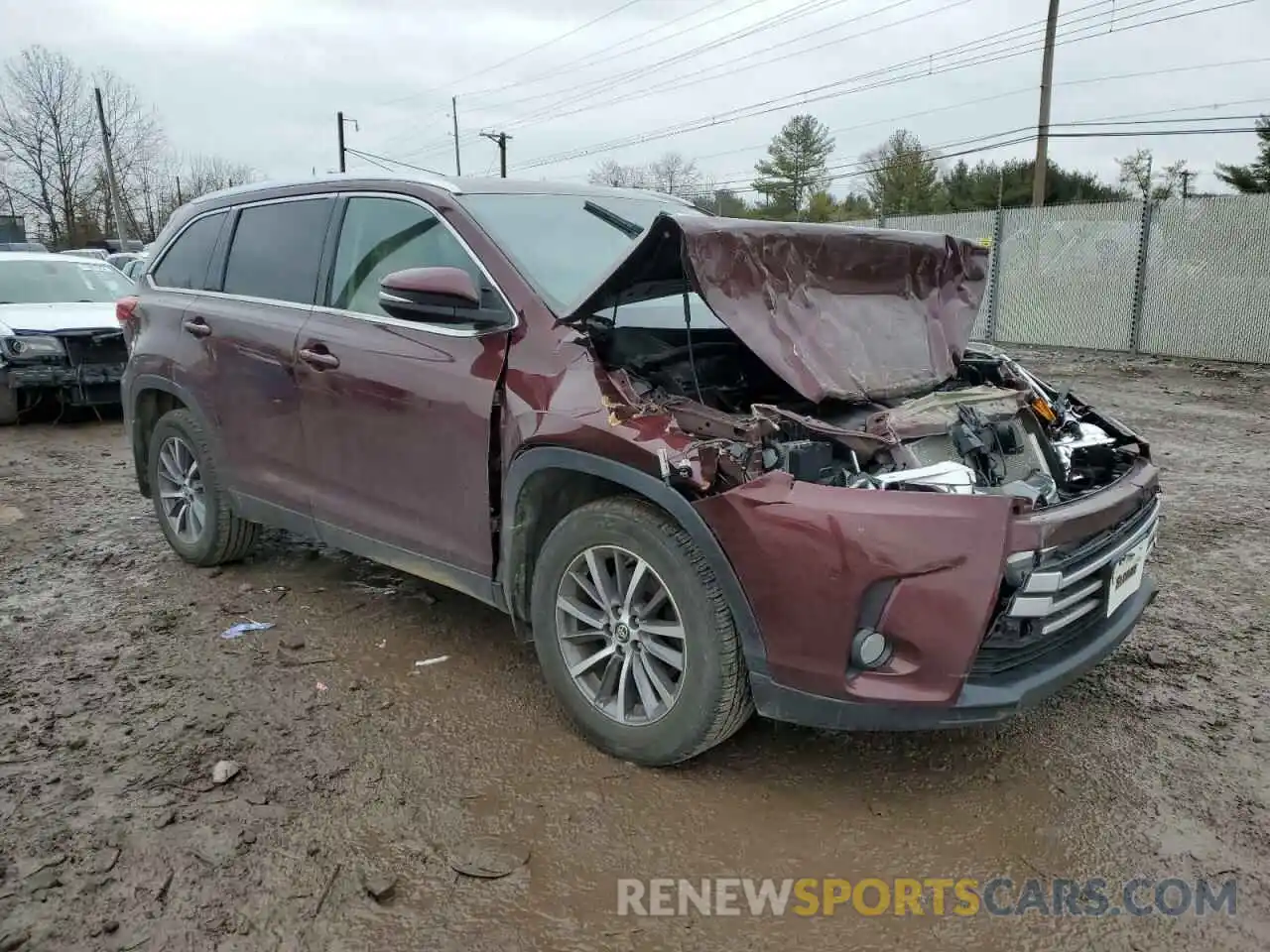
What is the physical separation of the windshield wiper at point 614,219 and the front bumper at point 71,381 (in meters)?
6.91

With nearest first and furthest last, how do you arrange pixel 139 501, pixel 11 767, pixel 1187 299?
pixel 11 767 → pixel 139 501 → pixel 1187 299

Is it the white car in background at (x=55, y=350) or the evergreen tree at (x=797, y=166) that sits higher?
the evergreen tree at (x=797, y=166)

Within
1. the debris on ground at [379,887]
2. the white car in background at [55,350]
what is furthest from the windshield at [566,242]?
the white car in background at [55,350]

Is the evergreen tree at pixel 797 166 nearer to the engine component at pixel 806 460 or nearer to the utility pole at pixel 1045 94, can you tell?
the utility pole at pixel 1045 94

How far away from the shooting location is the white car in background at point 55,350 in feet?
29.8

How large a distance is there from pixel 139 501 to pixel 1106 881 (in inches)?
247

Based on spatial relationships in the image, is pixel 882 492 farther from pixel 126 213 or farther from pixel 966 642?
pixel 126 213

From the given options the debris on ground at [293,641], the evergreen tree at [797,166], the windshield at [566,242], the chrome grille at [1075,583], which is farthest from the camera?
the evergreen tree at [797,166]

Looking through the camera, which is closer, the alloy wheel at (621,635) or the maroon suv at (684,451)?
the maroon suv at (684,451)

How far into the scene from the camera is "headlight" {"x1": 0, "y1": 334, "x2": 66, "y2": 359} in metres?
9.05

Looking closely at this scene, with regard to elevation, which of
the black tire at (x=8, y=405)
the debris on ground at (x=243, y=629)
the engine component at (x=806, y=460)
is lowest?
the debris on ground at (x=243, y=629)

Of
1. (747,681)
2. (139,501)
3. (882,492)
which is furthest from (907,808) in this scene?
(139,501)

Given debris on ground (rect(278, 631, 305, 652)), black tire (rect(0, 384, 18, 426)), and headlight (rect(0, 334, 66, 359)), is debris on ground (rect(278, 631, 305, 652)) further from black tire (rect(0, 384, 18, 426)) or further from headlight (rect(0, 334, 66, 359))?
black tire (rect(0, 384, 18, 426))

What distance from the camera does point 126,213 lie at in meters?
50.7
